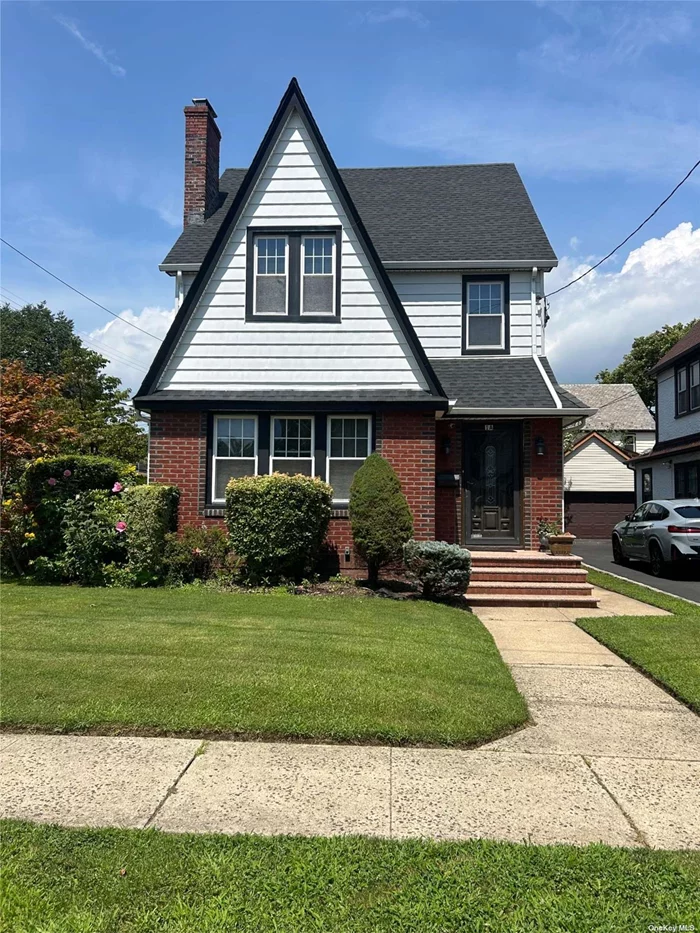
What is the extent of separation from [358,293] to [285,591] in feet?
18.5

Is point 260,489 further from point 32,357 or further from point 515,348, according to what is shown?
point 32,357

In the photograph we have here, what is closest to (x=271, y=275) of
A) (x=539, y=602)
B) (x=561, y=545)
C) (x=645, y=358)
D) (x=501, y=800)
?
(x=561, y=545)

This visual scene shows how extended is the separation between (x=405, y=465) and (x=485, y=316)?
4420 mm

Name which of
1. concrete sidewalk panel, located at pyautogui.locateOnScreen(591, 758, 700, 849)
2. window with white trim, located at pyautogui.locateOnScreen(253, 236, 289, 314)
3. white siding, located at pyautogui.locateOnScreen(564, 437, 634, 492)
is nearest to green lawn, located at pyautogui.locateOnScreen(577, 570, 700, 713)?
concrete sidewalk panel, located at pyautogui.locateOnScreen(591, 758, 700, 849)

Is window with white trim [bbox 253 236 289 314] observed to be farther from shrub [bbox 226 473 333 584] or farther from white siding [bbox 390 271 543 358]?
shrub [bbox 226 473 333 584]

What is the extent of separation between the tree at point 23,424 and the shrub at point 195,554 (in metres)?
3.09

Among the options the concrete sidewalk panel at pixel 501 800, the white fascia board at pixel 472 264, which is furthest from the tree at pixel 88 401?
the concrete sidewalk panel at pixel 501 800

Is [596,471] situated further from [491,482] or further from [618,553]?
[491,482]

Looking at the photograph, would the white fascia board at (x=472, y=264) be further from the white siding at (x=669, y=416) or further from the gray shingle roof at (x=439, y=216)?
the white siding at (x=669, y=416)

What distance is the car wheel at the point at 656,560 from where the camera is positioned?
1529 cm

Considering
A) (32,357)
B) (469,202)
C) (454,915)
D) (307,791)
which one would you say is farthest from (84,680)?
(32,357)

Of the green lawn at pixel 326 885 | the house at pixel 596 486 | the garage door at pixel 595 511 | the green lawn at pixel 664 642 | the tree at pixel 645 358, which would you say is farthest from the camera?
the tree at pixel 645 358

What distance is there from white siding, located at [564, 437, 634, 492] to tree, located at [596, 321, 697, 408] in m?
23.0

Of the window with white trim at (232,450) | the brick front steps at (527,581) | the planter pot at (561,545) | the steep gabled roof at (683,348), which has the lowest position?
the brick front steps at (527,581)
